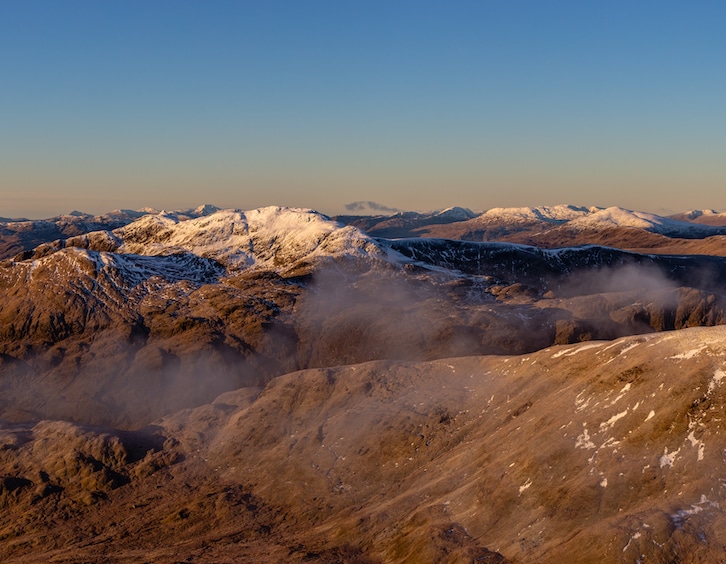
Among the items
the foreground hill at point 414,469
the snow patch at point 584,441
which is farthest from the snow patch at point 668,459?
the snow patch at point 584,441

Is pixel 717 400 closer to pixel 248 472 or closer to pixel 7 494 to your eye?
pixel 248 472

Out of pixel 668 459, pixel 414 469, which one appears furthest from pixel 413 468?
pixel 668 459

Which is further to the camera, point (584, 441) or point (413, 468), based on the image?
point (413, 468)

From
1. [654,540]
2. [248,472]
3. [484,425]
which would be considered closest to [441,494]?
[484,425]

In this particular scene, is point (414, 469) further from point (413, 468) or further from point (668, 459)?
point (668, 459)

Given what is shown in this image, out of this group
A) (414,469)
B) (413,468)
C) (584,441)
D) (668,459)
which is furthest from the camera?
(413,468)

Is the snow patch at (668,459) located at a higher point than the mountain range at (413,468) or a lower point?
higher

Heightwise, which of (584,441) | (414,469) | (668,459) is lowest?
(414,469)

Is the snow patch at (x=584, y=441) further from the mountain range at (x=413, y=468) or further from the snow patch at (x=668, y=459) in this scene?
the snow patch at (x=668, y=459)
